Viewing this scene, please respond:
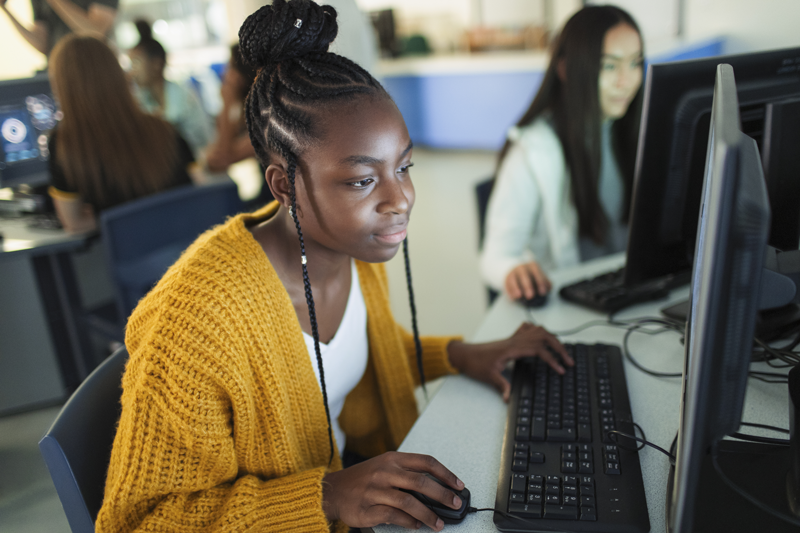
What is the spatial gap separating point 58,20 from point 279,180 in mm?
2859

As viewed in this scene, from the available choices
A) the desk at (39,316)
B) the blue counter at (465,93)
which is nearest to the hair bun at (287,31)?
the desk at (39,316)

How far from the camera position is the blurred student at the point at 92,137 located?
6.38ft

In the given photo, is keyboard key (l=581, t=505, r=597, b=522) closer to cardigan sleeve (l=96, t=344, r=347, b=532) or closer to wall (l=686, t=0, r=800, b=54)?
cardigan sleeve (l=96, t=344, r=347, b=532)

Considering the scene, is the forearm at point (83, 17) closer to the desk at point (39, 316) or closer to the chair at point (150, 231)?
the desk at point (39, 316)

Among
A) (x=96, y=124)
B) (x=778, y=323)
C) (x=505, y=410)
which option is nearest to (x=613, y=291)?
(x=778, y=323)

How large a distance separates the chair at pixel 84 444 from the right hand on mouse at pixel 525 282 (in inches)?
28.8

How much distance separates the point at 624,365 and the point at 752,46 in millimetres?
3125

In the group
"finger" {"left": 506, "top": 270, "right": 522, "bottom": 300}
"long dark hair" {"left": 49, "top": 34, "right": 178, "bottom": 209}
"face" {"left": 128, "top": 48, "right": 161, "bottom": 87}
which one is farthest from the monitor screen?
"face" {"left": 128, "top": 48, "right": 161, "bottom": 87}

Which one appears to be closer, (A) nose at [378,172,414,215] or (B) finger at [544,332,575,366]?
(A) nose at [378,172,414,215]

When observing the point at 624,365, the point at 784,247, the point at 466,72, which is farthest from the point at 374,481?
the point at 466,72

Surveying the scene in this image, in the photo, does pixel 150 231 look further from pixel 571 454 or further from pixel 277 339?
pixel 571 454

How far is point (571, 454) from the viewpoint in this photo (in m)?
Answer: 0.72

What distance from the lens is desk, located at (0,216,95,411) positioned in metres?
1.89

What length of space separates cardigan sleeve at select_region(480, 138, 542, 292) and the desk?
4.17 ft
